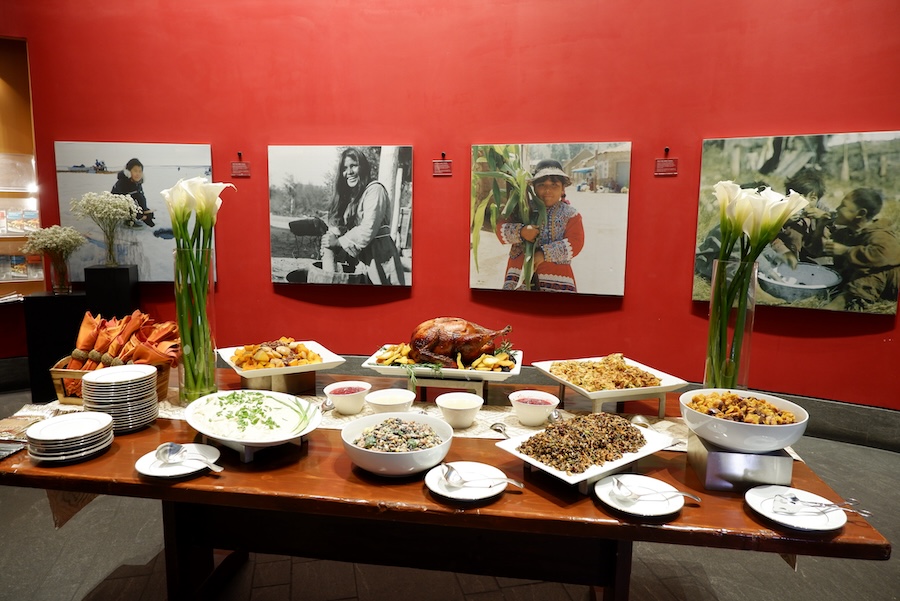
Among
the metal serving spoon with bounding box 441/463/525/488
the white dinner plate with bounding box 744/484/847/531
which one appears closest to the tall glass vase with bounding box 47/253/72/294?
the metal serving spoon with bounding box 441/463/525/488

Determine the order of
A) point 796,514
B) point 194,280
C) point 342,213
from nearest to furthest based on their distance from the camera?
point 796,514
point 194,280
point 342,213

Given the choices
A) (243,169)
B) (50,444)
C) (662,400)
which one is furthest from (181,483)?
(243,169)

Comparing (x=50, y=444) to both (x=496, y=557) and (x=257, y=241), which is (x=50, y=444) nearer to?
(x=496, y=557)

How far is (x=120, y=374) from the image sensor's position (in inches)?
69.7

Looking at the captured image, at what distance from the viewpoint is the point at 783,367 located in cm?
354

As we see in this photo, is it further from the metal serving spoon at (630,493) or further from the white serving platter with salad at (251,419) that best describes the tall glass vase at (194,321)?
the metal serving spoon at (630,493)

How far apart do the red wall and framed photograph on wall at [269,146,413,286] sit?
0.11 metres

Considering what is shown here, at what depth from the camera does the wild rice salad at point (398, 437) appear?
139cm

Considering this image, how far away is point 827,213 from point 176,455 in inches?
145

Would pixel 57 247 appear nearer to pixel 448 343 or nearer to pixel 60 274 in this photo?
pixel 60 274

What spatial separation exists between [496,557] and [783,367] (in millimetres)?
2786

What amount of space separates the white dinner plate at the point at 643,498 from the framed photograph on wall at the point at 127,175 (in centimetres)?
369

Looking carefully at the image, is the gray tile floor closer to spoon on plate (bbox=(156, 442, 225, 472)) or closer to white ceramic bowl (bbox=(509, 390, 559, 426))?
white ceramic bowl (bbox=(509, 390, 559, 426))

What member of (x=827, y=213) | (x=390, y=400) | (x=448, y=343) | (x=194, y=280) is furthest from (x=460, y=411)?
(x=827, y=213)
